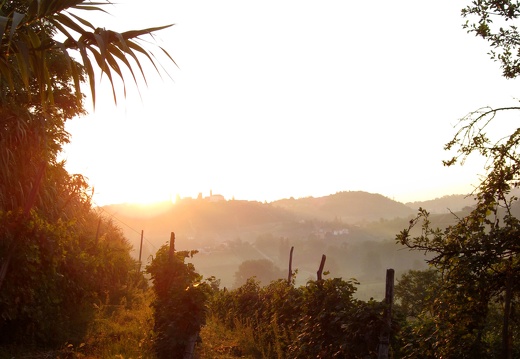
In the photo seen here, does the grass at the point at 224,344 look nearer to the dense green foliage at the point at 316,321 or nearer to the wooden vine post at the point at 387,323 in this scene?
the dense green foliage at the point at 316,321

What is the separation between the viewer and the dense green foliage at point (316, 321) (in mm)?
7887

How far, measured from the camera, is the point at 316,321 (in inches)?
391

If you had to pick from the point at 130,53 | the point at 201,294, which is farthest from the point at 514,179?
the point at 201,294

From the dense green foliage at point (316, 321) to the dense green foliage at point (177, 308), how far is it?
1.80 m

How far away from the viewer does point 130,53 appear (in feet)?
14.0

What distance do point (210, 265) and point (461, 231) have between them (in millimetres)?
144799

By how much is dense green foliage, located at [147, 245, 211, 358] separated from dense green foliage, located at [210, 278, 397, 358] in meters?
1.80

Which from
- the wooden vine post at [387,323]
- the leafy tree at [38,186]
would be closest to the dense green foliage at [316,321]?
the wooden vine post at [387,323]

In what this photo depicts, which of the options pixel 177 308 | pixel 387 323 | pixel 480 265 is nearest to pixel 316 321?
pixel 387 323

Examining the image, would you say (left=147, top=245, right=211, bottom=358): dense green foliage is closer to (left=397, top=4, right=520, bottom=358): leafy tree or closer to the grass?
the grass

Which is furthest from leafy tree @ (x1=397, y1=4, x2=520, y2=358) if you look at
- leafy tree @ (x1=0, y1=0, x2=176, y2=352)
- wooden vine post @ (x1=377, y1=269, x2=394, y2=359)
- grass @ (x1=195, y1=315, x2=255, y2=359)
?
grass @ (x1=195, y1=315, x2=255, y2=359)

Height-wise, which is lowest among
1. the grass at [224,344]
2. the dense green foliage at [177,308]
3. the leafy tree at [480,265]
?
the grass at [224,344]

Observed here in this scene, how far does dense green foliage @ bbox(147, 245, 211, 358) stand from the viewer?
9883 mm

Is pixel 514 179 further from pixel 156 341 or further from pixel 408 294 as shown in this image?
pixel 408 294
